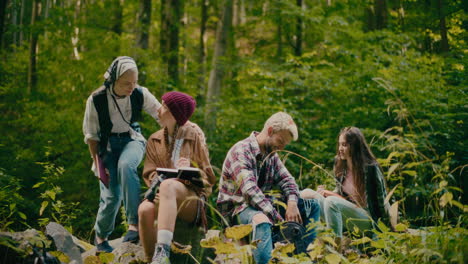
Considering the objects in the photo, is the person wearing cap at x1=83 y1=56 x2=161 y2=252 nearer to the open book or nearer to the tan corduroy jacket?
the tan corduroy jacket

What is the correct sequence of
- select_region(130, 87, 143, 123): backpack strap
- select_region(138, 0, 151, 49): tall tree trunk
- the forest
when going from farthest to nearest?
select_region(138, 0, 151, 49): tall tree trunk < the forest < select_region(130, 87, 143, 123): backpack strap

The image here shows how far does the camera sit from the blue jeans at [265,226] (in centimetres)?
294

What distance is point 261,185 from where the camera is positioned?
3.69 m

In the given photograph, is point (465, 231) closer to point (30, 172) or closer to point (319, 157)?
point (319, 157)

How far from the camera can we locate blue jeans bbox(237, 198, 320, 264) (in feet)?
9.63

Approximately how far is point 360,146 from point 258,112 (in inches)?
200

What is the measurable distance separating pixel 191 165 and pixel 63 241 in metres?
1.17

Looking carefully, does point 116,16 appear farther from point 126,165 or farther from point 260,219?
point 260,219

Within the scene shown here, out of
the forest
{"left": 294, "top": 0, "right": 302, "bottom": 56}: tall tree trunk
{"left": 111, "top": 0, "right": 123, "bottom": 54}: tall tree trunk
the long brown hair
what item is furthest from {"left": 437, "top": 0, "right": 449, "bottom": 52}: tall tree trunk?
{"left": 111, "top": 0, "right": 123, "bottom": 54}: tall tree trunk

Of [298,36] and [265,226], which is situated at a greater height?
[298,36]

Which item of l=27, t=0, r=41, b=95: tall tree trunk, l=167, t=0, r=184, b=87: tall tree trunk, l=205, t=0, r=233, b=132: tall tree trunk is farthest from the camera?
l=167, t=0, r=184, b=87: tall tree trunk

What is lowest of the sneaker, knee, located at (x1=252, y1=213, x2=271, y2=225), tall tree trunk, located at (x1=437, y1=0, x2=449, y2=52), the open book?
the sneaker

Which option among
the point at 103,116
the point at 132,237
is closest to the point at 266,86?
the point at 103,116

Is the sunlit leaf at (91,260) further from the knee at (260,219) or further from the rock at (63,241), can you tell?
the knee at (260,219)
